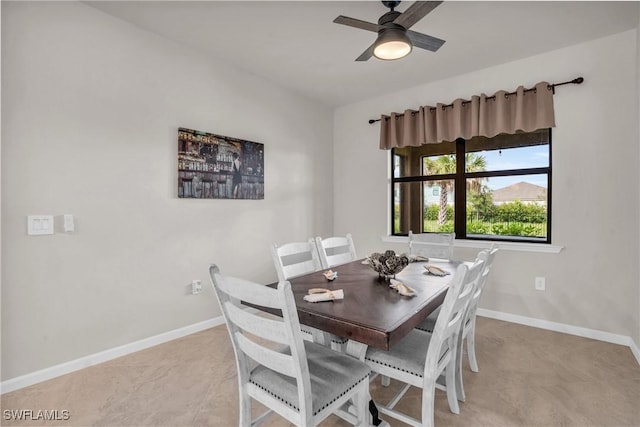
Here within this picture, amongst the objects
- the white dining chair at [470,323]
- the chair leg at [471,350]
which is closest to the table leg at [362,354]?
the white dining chair at [470,323]

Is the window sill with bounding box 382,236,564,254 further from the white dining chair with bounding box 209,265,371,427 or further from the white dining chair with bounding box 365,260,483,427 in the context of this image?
the white dining chair with bounding box 209,265,371,427

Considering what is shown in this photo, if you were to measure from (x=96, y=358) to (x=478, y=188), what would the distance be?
3.82 meters

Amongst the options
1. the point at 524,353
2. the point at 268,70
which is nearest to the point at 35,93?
the point at 268,70

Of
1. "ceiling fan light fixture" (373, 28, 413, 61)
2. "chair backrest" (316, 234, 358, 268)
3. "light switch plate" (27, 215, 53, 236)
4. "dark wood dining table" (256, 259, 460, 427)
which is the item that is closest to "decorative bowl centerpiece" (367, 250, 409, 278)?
"dark wood dining table" (256, 259, 460, 427)

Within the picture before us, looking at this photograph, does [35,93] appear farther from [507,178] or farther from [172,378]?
[507,178]

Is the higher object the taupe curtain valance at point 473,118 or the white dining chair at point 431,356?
the taupe curtain valance at point 473,118

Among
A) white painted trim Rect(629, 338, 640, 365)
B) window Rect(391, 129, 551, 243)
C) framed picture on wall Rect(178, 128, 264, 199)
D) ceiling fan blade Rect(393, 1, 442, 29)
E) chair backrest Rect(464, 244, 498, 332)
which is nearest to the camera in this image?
ceiling fan blade Rect(393, 1, 442, 29)

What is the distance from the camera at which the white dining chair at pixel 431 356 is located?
1337mm

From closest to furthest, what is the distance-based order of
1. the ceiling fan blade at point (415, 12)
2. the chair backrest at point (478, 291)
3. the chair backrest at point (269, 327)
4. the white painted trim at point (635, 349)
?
the chair backrest at point (269, 327)
the ceiling fan blade at point (415, 12)
the chair backrest at point (478, 291)
the white painted trim at point (635, 349)

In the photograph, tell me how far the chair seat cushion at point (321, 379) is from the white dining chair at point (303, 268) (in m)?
0.22

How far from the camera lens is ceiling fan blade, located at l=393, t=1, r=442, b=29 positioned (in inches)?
65.7

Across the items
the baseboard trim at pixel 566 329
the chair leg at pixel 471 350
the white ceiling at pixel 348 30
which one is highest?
the white ceiling at pixel 348 30

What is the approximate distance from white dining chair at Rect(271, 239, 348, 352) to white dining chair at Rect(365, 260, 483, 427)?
0.73 feet

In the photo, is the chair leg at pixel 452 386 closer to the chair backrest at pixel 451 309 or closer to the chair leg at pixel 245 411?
the chair backrest at pixel 451 309
